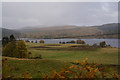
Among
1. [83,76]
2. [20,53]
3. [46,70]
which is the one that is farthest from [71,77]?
[20,53]

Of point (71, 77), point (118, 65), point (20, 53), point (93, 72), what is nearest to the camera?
point (93, 72)

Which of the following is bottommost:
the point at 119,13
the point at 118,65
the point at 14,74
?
the point at 118,65

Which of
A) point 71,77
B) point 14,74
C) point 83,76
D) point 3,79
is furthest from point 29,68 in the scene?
point 83,76

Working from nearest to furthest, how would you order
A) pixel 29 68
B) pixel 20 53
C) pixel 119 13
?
pixel 29 68 → pixel 119 13 → pixel 20 53

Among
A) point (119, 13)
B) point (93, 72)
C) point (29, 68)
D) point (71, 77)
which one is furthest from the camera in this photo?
point (119, 13)

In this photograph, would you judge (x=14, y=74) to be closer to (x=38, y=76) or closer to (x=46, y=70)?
(x=38, y=76)

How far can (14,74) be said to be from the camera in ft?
12.6

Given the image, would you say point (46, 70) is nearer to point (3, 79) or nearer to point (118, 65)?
point (3, 79)

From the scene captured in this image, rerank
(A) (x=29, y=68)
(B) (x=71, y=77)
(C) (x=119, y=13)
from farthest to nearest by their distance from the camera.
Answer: (C) (x=119, y=13), (A) (x=29, y=68), (B) (x=71, y=77)

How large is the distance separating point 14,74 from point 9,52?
20.1 feet

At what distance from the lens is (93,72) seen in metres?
3.47

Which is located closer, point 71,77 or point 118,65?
point 71,77

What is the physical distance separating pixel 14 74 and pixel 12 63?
3.08ft

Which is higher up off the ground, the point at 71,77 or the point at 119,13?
the point at 119,13
